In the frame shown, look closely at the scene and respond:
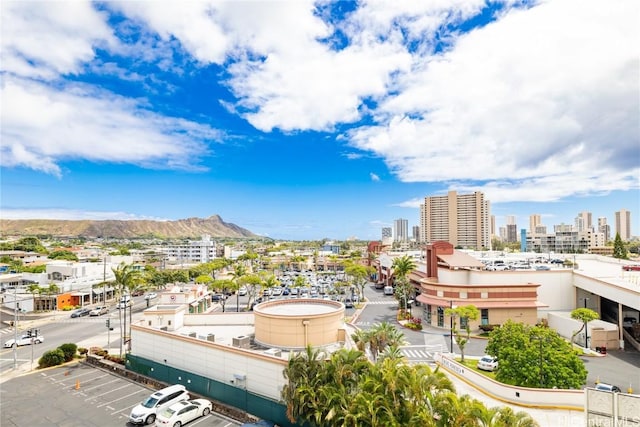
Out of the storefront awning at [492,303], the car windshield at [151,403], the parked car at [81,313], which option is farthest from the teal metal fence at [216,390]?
the parked car at [81,313]

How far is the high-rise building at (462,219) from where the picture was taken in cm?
18300

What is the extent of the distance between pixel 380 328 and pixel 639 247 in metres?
198

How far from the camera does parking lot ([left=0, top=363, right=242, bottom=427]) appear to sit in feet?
84.2

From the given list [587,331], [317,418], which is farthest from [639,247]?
[317,418]

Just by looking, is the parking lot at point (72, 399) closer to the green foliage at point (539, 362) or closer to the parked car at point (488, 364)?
the green foliage at point (539, 362)

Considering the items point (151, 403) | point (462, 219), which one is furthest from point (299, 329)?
point (462, 219)

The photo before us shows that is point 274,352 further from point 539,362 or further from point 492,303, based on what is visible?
point 492,303

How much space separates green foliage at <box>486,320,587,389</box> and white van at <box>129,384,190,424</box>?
23833 mm

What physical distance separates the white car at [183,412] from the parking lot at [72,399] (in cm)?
48

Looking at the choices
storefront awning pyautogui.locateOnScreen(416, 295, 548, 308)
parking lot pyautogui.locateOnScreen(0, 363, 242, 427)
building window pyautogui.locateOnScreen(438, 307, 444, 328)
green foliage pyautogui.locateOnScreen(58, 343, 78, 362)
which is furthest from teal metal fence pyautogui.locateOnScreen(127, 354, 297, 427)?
building window pyautogui.locateOnScreen(438, 307, 444, 328)

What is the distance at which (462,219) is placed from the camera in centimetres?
18725

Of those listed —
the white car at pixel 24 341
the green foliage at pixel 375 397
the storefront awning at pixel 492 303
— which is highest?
the green foliage at pixel 375 397

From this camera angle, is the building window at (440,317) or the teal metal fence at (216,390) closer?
the teal metal fence at (216,390)

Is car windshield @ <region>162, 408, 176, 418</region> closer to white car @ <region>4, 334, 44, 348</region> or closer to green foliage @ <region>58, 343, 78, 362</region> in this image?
green foliage @ <region>58, 343, 78, 362</region>
